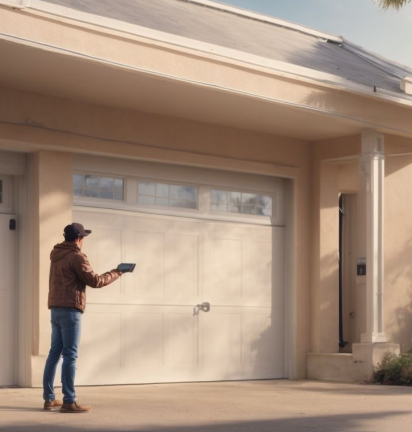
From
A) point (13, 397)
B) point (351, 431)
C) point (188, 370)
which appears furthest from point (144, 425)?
point (188, 370)

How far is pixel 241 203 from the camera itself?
46.8 ft

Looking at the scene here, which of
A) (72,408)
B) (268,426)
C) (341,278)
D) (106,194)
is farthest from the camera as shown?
(341,278)

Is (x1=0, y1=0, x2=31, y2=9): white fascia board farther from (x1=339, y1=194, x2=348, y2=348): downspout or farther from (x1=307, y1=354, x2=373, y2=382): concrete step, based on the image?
(x1=339, y1=194, x2=348, y2=348): downspout

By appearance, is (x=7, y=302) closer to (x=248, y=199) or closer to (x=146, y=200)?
(x=146, y=200)

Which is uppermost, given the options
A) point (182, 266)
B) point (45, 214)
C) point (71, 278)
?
point (45, 214)

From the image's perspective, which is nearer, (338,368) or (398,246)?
(338,368)

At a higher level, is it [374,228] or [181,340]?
[374,228]

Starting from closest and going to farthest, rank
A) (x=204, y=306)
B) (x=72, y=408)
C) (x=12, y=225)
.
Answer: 1. (x=72, y=408)
2. (x=12, y=225)
3. (x=204, y=306)

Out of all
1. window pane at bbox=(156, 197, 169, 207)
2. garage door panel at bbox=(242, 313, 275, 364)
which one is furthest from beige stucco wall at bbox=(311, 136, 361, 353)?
window pane at bbox=(156, 197, 169, 207)

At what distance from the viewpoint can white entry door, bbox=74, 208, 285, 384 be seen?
12531mm

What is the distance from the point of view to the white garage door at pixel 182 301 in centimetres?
1253

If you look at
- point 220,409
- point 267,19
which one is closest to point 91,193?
point 220,409

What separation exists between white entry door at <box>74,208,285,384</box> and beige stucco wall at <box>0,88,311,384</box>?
340mm

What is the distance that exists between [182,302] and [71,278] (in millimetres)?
4537
